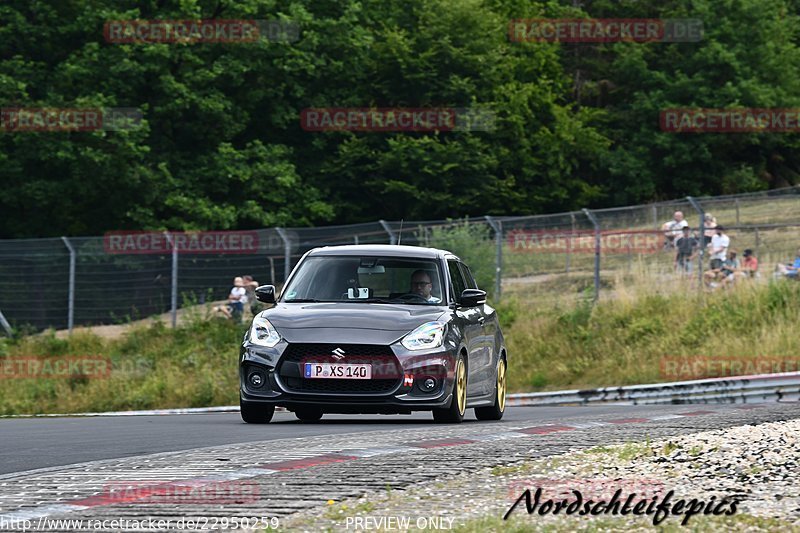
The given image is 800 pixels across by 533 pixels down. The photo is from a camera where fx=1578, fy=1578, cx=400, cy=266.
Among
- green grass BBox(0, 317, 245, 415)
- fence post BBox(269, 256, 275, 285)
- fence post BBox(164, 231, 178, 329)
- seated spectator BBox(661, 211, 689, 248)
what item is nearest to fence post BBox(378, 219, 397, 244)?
fence post BBox(269, 256, 275, 285)

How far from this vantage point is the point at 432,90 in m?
60.1

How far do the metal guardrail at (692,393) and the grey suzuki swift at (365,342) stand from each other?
827cm

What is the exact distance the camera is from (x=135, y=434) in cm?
1365

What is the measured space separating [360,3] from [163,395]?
3095cm

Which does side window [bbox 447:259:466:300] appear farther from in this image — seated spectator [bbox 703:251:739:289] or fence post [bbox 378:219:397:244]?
seated spectator [bbox 703:251:739:289]

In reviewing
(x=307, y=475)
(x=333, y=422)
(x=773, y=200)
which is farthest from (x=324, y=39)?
(x=307, y=475)

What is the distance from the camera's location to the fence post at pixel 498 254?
31.7 m

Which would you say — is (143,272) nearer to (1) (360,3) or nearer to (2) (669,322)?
(2) (669,322)

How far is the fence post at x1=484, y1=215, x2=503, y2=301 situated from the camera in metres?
31.7

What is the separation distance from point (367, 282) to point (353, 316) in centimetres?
102

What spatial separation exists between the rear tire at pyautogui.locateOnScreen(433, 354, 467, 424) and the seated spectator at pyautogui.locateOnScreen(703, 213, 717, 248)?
16.9 metres

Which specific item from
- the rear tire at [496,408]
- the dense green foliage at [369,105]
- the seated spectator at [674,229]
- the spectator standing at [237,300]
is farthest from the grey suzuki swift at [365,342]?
the dense green foliage at [369,105]

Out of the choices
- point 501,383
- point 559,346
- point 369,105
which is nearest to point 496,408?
point 501,383

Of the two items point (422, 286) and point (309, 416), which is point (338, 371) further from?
point (309, 416)
